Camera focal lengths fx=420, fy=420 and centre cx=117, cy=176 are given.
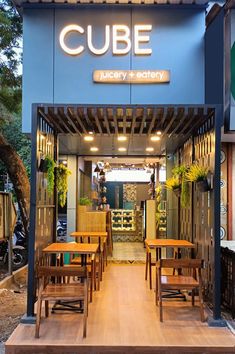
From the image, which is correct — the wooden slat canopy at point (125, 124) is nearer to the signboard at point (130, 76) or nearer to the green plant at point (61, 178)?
the green plant at point (61, 178)

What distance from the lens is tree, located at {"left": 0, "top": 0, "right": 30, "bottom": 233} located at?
1016 cm

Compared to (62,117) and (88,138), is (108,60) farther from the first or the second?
(62,117)

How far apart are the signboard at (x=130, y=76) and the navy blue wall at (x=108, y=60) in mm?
85

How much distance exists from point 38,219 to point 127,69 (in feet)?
11.6

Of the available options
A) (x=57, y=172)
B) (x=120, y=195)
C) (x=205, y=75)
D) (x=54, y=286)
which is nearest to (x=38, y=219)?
(x=54, y=286)

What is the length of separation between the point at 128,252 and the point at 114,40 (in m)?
6.00

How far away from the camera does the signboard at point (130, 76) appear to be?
7.89 m

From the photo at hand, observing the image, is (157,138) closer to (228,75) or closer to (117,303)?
(228,75)

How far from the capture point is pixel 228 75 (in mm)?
7117

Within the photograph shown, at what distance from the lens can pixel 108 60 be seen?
26.1 ft

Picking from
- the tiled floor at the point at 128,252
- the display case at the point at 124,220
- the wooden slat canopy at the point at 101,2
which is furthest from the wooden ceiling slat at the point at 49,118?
the display case at the point at 124,220

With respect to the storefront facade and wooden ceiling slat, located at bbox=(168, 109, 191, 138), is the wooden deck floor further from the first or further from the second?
wooden ceiling slat, located at bbox=(168, 109, 191, 138)

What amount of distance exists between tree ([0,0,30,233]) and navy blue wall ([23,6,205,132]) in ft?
9.27

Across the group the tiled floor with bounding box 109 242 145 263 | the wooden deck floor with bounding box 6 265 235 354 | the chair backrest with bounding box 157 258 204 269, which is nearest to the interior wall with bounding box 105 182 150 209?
the tiled floor with bounding box 109 242 145 263
